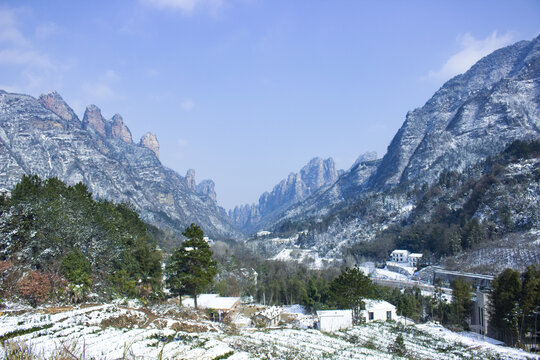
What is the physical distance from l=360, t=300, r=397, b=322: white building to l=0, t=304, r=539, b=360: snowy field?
37.3 ft

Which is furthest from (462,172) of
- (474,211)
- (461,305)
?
(461,305)

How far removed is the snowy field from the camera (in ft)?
33.8

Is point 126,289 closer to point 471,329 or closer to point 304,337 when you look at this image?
point 304,337

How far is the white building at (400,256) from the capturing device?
81812mm

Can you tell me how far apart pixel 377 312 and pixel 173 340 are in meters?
25.9

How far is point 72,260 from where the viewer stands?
21.9 metres

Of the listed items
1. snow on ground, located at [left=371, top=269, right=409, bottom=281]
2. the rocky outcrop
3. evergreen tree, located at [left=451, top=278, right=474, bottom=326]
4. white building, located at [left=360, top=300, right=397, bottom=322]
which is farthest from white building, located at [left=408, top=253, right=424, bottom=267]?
the rocky outcrop

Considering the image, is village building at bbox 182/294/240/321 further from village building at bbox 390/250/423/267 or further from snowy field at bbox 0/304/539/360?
village building at bbox 390/250/423/267

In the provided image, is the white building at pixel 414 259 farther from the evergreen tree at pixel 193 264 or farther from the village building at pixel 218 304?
the evergreen tree at pixel 193 264

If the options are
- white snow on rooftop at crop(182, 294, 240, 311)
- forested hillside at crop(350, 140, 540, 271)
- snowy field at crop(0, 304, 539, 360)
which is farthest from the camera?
forested hillside at crop(350, 140, 540, 271)

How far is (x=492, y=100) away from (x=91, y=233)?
161188 mm

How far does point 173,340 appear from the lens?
40.7 feet

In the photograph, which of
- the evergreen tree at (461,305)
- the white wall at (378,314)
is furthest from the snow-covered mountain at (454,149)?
the white wall at (378,314)

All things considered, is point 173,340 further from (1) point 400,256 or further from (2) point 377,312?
(1) point 400,256
